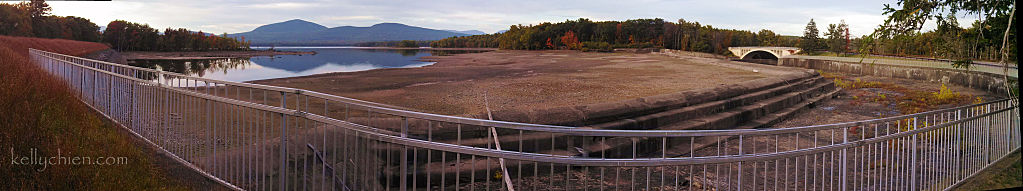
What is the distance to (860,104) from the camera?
750cm

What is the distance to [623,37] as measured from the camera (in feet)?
49.2

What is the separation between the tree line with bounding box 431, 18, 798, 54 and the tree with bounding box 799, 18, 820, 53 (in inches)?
36.3

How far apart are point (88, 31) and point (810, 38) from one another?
30.1ft

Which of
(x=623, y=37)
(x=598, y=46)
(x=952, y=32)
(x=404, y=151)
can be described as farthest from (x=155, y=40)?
(x=598, y=46)

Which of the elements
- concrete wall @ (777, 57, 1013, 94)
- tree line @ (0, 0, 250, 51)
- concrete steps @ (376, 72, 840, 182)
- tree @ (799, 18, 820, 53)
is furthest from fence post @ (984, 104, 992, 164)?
tree line @ (0, 0, 250, 51)

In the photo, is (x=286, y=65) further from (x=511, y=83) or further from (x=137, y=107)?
(x=137, y=107)

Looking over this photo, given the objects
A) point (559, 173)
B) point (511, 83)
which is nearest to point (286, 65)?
point (511, 83)

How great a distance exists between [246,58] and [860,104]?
10.5m

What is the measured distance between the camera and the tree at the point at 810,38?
5.83m

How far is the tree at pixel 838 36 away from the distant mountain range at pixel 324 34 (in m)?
5.48

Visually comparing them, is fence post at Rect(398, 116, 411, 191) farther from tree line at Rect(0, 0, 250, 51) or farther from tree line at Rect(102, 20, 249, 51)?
tree line at Rect(102, 20, 249, 51)

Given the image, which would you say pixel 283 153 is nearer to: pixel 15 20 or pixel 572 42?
pixel 15 20

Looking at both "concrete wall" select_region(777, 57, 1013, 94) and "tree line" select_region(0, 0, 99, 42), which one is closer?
"concrete wall" select_region(777, 57, 1013, 94)

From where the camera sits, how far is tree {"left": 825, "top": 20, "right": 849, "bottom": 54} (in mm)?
5512
